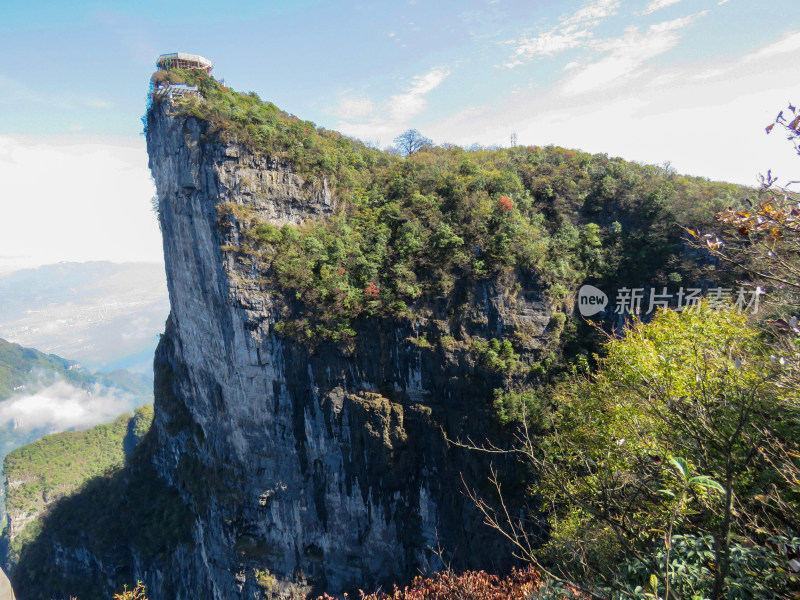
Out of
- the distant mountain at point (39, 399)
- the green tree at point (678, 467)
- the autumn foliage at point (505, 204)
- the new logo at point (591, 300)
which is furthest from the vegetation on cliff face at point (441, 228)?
the distant mountain at point (39, 399)

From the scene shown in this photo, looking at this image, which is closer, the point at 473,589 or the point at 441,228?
the point at 473,589

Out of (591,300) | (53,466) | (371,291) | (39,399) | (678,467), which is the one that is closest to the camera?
(678,467)

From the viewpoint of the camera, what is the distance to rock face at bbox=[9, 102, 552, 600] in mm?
17594

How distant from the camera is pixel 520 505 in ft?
51.9

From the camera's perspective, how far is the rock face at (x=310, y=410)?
17594 millimetres

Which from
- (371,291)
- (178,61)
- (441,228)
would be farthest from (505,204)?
(178,61)

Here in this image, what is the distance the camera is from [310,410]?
1927 cm

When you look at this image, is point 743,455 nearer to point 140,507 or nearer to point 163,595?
point 163,595

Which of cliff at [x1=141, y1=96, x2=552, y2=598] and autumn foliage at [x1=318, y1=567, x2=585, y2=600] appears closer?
autumn foliage at [x1=318, y1=567, x2=585, y2=600]

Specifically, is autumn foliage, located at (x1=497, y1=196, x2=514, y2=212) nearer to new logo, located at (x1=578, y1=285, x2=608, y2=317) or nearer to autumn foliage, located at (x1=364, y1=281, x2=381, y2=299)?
new logo, located at (x1=578, y1=285, x2=608, y2=317)

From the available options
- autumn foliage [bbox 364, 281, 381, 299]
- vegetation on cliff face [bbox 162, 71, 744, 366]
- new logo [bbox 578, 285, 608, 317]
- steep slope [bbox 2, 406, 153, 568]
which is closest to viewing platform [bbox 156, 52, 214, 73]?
vegetation on cliff face [bbox 162, 71, 744, 366]

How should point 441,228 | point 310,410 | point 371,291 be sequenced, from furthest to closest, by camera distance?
1. point 310,410
2. point 441,228
3. point 371,291

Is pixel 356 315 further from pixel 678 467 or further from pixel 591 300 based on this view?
pixel 678 467

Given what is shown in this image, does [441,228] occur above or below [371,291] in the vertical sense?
above
